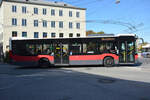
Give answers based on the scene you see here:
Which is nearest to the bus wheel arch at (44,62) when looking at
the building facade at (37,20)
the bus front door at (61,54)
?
the bus front door at (61,54)

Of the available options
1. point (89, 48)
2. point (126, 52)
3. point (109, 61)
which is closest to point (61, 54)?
point (89, 48)

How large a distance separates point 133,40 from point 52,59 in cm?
815

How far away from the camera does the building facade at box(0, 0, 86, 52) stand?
36.6m

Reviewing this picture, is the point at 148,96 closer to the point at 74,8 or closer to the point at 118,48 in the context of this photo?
the point at 118,48

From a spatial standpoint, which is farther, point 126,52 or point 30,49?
point 30,49

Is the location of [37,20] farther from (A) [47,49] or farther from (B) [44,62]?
(B) [44,62]

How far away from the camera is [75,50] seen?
13.5 metres

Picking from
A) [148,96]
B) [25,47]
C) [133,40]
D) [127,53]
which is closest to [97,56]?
[127,53]

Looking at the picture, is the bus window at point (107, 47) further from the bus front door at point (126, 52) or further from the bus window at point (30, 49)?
the bus window at point (30, 49)

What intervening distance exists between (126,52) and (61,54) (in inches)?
248

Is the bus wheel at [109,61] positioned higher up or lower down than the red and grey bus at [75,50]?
lower down

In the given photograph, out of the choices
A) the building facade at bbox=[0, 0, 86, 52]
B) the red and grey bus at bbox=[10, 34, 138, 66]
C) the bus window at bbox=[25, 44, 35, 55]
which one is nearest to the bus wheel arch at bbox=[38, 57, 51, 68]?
the red and grey bus at bbox=[10, 34, 138, 66]

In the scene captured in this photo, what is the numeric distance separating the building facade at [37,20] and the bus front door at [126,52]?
1159 inches

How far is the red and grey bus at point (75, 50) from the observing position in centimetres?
1337
